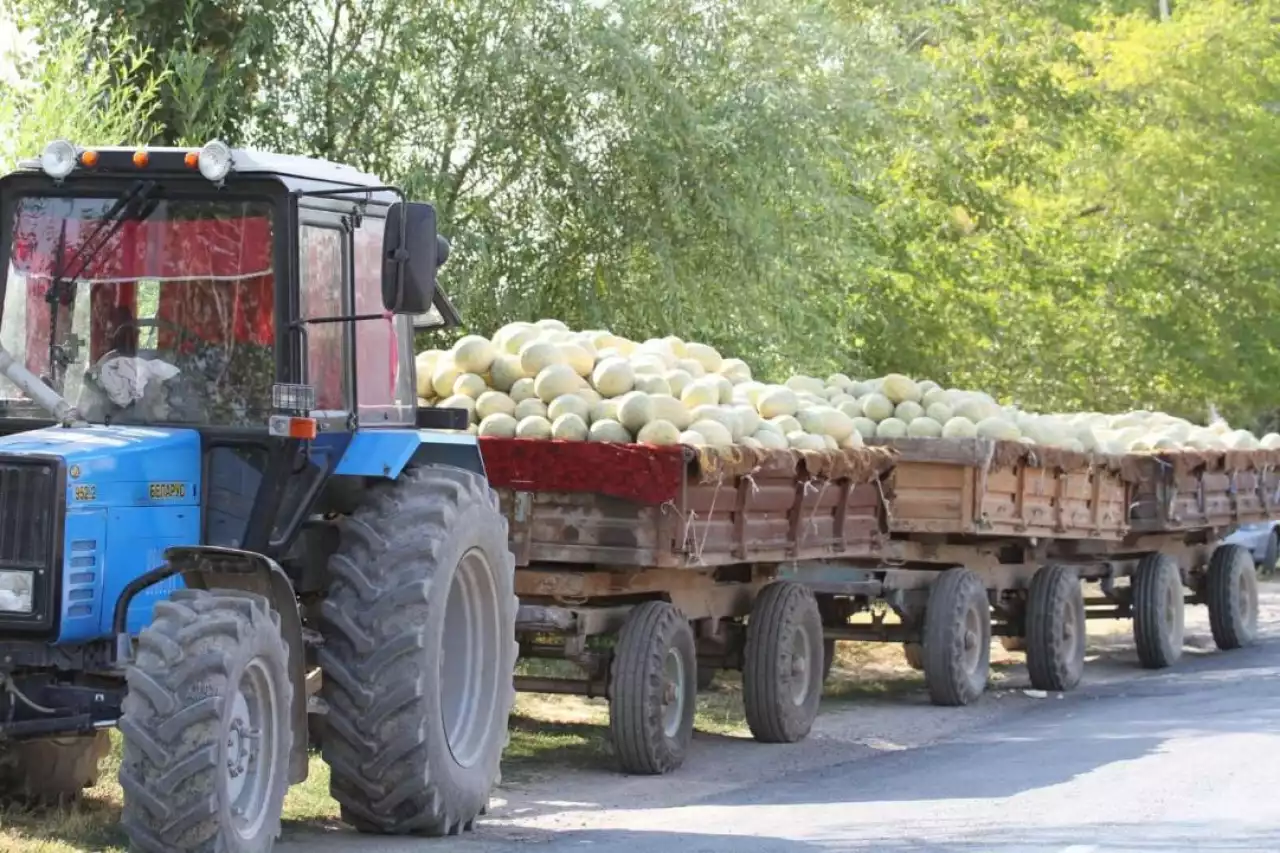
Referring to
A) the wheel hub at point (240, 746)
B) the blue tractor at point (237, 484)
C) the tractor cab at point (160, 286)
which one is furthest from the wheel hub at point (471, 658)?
the wheel hub at point (240, 746)

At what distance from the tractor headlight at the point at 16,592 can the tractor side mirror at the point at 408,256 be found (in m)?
1.64

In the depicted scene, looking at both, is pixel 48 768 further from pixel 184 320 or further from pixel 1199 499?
pixel 1199 499

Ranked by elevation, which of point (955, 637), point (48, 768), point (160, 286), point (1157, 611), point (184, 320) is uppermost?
point (160, 286)

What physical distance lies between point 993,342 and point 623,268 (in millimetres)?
11065

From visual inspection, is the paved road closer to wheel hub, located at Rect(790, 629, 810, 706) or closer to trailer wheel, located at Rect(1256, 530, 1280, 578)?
wheel hub, located at Rect(790, 629, 810, 706)

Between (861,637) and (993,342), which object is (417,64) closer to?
(861,637)

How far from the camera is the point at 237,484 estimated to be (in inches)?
336

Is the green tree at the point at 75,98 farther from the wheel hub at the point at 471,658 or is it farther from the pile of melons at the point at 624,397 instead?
the wheel hub at the point at 471,658

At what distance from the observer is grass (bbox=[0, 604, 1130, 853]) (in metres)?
8.48

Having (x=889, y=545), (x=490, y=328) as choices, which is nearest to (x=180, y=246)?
(x=889, y=545)

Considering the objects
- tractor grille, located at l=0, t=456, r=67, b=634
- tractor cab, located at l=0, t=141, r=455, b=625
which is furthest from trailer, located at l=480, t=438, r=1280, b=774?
tractor grille, located at l=0, t=456, r=67, b=634

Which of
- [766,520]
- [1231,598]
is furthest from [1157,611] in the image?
[766,520]

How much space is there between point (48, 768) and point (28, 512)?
1.59 meters

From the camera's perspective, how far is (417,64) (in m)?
17.8
